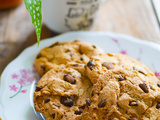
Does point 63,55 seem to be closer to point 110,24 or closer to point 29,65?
point 29,65

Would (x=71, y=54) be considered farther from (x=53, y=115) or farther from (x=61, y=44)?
(x=53, y=115)

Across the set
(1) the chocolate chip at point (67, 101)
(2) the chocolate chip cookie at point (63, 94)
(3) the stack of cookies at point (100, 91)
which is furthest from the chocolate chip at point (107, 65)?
(1) the chocolate chip at point (67, 101)

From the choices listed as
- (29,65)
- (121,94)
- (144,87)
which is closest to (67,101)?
(121,94)

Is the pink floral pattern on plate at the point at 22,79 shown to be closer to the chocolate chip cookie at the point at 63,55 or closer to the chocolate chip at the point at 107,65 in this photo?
the chocolate chip cookie at the point at 63,55

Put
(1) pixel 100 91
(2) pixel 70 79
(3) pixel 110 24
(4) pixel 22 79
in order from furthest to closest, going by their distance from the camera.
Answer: (3) pixel 110 24
(4) pixel 22 79
(2) pixel 70 79
(1) pixel 100 91

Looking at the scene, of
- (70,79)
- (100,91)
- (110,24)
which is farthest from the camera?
(110,24)

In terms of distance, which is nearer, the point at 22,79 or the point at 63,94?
the point at 63,94

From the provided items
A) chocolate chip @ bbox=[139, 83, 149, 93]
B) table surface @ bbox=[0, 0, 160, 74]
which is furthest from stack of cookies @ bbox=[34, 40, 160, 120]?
table surface @ bbox=[0, 0, 160, 74]
